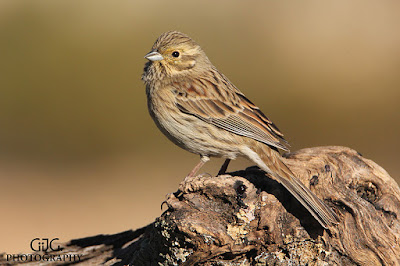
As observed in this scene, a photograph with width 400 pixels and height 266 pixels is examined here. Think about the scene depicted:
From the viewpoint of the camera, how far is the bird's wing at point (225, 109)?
657 centimetres

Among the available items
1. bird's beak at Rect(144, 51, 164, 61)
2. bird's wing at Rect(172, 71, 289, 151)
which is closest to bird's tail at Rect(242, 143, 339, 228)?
bird's wing at Rect(172, 71, 289, 151)

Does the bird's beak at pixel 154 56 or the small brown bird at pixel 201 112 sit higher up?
the bird's beak at pixel 154 56

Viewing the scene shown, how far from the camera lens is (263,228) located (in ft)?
17.8

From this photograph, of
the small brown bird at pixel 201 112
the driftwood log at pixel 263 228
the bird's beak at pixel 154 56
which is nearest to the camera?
the driftwood log at pixel 263 228

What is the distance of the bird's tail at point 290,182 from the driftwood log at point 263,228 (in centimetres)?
10

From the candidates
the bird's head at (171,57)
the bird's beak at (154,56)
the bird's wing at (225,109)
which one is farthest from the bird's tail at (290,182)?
the bird's beak at (154,56)

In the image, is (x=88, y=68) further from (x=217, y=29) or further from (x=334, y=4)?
(x=334, y=4)

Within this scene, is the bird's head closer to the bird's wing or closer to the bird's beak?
the bird's beak

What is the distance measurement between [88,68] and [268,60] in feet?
12.5

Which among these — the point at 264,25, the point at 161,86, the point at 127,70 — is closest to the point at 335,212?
the point at 161,86

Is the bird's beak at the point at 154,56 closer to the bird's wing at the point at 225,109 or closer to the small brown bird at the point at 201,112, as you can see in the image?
the small brown bird at the point at 201,112

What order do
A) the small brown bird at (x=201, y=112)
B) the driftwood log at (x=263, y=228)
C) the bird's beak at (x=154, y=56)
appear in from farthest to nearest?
the bird's beak at (x=154, y=56)
the small brown bird at (x=201, y=112)
the driftwood log at (x=263, y=228)

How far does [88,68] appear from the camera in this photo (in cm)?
1269

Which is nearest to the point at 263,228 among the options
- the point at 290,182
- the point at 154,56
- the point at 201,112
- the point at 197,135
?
the point at 290,182
